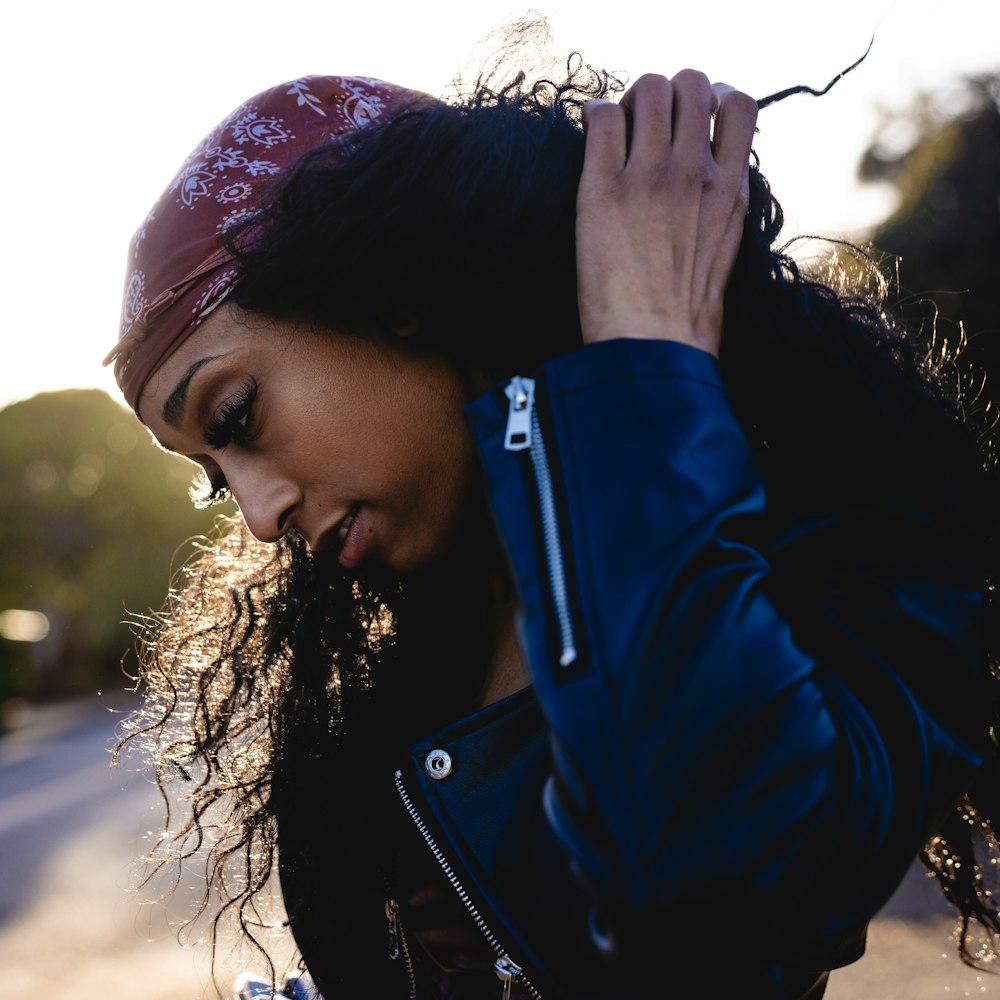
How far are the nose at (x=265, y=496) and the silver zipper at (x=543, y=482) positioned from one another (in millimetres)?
699

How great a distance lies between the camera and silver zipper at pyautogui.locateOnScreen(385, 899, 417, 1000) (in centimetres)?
214

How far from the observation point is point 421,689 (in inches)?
→ 95.3

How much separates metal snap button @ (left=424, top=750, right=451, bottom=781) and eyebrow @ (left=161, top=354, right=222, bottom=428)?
826mm

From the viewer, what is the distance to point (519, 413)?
148cm

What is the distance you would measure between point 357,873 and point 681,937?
3.71 ft

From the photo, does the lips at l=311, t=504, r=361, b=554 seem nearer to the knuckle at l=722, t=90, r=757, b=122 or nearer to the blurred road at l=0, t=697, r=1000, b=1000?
the knuckle at l=722, t=90, r=757, b=122

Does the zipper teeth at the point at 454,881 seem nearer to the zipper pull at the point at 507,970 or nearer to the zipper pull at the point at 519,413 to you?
the zipper pull at the point at 507,970

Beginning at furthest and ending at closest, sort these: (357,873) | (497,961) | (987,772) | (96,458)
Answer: (96,458) < (357,873) < (987,772) < (497,961)

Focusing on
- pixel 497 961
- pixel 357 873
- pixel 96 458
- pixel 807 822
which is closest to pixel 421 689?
pixel 357 873

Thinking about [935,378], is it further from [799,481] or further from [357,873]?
[357,873]

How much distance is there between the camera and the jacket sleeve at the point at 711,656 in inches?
47.5

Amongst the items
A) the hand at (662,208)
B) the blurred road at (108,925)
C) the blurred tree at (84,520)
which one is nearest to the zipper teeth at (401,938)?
the hand at (662,208)

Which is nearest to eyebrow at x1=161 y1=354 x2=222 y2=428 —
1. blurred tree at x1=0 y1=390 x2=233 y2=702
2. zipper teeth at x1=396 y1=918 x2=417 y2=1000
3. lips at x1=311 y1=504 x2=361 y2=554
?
lips at x1=311 y1=504 x2=361 y2=554

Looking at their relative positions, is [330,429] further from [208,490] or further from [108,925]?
[108,925]
